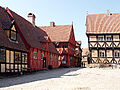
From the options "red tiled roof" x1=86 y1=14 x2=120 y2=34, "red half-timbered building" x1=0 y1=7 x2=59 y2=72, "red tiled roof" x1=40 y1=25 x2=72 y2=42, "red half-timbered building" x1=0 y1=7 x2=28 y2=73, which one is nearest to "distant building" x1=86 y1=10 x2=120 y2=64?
"red tiled roof" x1=86 y1=14 x2=120 y2=34

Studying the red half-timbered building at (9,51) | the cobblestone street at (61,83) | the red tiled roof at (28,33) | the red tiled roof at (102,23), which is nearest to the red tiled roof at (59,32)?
the red tiled roof at (102,23)

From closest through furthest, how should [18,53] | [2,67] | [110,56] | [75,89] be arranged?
[75,89] → [2,67] → [18,53] → [110,56]

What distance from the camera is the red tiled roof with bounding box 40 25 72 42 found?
40844 millimetres

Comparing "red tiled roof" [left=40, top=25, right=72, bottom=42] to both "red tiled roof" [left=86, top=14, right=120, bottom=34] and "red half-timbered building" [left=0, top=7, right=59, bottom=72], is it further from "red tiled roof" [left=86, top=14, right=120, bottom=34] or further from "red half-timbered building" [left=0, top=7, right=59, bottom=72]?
"red half-timbered building" [left=0, top=7, right=59, bottom=72]

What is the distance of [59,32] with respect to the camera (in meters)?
42.8

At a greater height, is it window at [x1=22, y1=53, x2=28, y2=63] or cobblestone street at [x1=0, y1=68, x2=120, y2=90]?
window at [x1=22, y1=53, x2=28, y2=63]

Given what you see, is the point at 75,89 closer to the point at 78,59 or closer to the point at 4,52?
the point at 4,52

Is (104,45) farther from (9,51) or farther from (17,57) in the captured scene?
(9,51)

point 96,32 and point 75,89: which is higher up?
point 96,32

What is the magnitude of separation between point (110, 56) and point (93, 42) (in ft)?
14.5

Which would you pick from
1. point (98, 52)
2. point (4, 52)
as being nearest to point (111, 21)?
point (98, 52)

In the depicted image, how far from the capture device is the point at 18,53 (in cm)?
1861

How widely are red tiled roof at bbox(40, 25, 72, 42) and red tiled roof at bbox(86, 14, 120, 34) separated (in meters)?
5.63

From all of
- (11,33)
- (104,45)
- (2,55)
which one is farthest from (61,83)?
(104,45)
